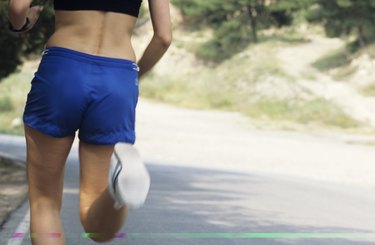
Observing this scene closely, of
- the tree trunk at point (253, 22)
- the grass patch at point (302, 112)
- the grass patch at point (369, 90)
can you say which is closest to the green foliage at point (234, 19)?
the tree trunk at point (253, 22)

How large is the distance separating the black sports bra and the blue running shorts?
173 millimetres

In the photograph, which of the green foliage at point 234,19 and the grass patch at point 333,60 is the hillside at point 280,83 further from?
the green foliage at point 234,19

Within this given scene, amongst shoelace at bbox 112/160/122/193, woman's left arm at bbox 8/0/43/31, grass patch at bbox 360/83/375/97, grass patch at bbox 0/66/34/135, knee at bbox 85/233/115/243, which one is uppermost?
woman's left arm at bbox 8/0/43/31

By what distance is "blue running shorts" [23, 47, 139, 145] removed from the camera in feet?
11.7

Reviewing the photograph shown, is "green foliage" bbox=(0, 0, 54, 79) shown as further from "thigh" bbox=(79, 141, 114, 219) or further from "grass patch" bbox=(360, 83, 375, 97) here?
"grass patch" bbox=(360, 83, 375, 97)

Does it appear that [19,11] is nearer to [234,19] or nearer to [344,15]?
[344,15]

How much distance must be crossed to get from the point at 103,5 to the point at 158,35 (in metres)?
0.24

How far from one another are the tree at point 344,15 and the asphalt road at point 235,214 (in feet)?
94.9

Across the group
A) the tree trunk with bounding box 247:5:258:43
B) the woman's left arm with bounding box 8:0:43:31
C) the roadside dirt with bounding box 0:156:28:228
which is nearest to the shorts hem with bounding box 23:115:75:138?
the woman's left arm with bounding box 8:0:43:31

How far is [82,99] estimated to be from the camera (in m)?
3.58

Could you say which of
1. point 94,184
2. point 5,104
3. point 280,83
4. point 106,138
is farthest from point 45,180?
point 280,83

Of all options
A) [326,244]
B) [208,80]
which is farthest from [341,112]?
[326,244]

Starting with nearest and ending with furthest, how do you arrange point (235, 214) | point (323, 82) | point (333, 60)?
point (235, 214) → point (323, 82) → point (333, 60)

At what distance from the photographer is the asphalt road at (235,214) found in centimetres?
827
